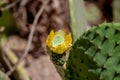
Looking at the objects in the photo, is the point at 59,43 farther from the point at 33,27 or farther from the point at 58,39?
the point at 33,27

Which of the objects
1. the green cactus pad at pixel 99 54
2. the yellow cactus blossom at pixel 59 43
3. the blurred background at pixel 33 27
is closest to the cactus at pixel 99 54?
the green cactus pad at pixel 99 54

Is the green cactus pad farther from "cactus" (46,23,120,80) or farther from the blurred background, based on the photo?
the blurred background

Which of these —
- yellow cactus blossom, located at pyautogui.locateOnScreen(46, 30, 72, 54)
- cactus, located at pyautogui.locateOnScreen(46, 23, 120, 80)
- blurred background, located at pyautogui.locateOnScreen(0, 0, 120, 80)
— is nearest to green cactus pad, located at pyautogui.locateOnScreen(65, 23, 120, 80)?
cactus, located at pyautogui.locateOnScreen(46, 23, 120, 80)

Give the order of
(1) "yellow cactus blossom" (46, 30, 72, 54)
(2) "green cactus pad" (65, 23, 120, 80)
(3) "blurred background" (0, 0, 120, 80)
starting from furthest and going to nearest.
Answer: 1. (3) "blurred background" (0, 0, 120, 80)
2. (1) "yellow cactus blossom" (46, 30, 72, 54)
3. (2) "green cactus pad" (65, 23, 120, 80)

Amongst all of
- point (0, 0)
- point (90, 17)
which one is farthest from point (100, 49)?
point (90, 17)

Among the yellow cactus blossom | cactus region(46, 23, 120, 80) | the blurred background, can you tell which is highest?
the blurred background

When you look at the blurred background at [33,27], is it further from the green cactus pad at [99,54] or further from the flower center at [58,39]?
the green cactus pad at [99,54]

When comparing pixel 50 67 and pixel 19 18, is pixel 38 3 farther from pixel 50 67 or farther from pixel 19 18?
pixel 50 67

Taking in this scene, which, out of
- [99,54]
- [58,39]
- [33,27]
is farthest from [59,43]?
[33,27]
